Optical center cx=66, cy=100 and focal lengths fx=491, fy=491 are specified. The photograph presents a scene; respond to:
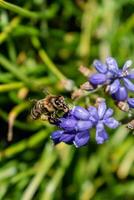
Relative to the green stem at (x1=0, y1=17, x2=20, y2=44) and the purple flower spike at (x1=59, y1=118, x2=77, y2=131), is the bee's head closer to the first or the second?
the purple flower spike at (x1=59, y1=118, x2=77, y2=131)

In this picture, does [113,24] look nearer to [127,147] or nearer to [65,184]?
[127,147]

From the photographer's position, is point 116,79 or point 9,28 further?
Answer: point 9,28

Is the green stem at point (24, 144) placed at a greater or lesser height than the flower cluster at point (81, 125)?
greater

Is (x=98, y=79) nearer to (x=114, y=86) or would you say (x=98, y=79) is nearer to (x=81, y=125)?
(x=114, y=86)

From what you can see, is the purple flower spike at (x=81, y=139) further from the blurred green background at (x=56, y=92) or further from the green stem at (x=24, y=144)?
the green stem at (x=24, y=144)

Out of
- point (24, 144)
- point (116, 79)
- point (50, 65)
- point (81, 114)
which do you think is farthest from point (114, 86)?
point (24, 144)

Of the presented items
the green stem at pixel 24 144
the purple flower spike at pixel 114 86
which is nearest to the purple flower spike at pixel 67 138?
the purple flower spike at pixel 114 86

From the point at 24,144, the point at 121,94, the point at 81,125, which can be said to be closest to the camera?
the point at 81,125

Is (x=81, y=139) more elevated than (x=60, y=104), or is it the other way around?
(x=60, y=104)
